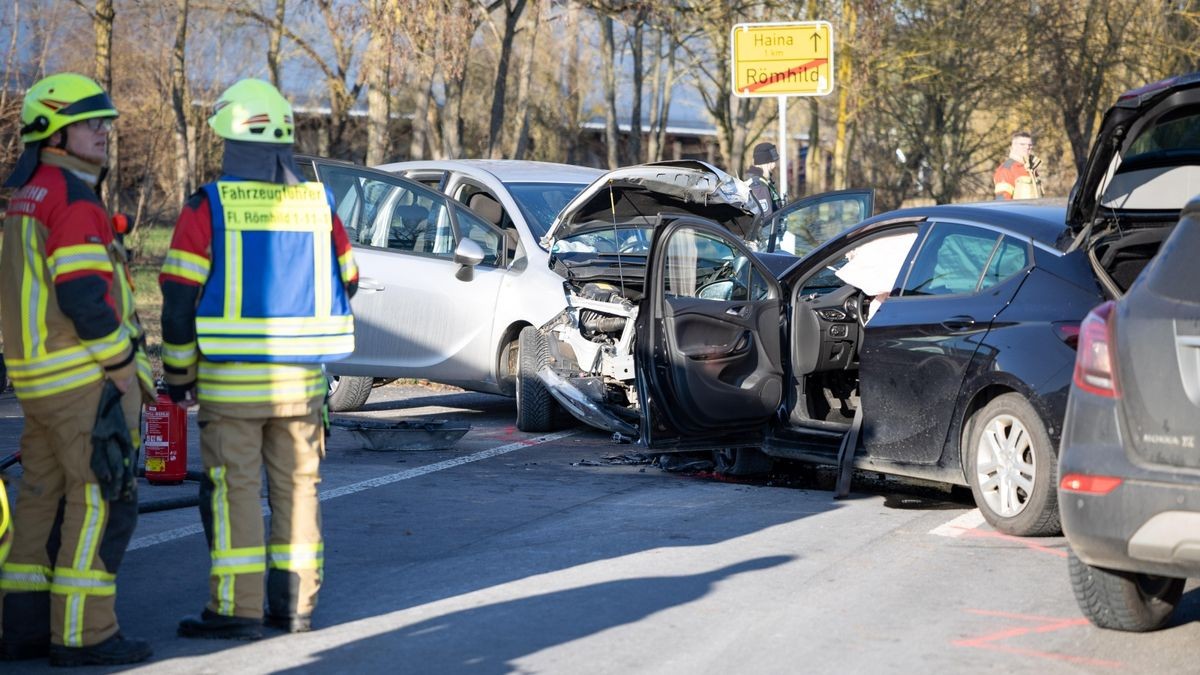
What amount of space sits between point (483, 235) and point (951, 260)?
4.30 m

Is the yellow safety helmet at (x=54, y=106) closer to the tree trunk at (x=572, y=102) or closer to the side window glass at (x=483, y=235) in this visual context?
the side window glass at (x=483, y=235)

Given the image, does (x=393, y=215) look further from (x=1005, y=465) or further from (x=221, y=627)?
(x=221, y=627)

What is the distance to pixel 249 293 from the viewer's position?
5152 mm

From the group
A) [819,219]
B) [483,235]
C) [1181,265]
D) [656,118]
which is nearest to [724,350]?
[483,235]

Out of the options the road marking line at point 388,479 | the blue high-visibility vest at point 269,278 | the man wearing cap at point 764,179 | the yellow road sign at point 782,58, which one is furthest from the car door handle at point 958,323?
the yellow road sign at point 782,58

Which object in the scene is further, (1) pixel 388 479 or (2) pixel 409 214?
(2) pixel 409 214

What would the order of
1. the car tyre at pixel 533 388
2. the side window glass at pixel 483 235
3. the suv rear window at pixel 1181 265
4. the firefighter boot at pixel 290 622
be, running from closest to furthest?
the suv rear window at pixel 1181 265 < the firefighter boot at pixel 290 622 < the car tyre at pixel 533 388 < the side window glass at pixel 483 235

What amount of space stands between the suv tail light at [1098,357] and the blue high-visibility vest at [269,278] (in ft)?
8.44

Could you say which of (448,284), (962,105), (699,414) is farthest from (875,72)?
(699,414)

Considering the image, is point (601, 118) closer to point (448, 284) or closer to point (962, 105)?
point (962, 105)

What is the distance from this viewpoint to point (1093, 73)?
88.0 feet

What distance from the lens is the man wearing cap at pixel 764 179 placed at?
12008mm

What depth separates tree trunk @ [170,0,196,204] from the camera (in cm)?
2212

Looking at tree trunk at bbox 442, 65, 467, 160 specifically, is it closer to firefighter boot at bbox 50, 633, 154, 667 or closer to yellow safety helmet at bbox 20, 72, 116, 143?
yellow safety helmet at bbox 20, 72, 116, 143
